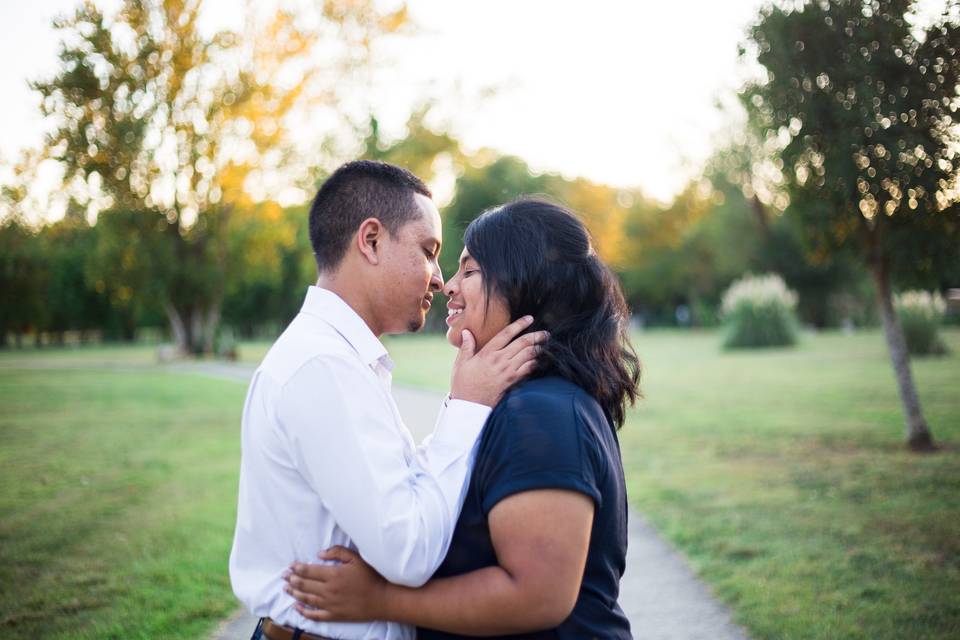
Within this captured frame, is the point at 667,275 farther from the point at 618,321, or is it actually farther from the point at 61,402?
the point at 618,321

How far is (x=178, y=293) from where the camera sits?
113 ft

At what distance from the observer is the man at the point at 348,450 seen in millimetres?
1976

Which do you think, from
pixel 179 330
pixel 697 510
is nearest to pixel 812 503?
pixel 697 510

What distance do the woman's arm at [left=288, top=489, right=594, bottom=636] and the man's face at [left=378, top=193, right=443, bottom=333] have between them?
0.90 meters

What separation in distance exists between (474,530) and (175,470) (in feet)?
31.2

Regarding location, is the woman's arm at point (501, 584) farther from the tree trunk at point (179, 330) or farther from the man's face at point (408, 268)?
the tree trunk at point (179, 330)

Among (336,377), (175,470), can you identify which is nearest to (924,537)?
(336,377)

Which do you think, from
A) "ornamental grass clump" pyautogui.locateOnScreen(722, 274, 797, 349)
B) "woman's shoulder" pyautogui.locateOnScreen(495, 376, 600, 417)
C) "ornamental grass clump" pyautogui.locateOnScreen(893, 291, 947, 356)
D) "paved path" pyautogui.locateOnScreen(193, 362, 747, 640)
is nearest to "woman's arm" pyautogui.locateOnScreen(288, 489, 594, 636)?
"woman's shoulder" pyautogui.locateOnScreen(495, 376, 600, 417)

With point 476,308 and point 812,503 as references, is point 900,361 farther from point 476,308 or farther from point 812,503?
point 476,308

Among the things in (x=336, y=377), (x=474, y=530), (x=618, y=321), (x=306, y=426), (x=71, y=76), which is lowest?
(x=474, y=530)

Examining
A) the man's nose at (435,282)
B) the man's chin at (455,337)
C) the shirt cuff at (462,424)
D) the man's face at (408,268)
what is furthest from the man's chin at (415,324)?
the shirt cuff at (462,424)

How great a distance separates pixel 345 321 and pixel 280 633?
0.93 meters

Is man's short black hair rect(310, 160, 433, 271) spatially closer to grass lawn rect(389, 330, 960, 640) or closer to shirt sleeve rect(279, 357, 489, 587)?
shirt sleeve rect(279, 357, 489, 587)

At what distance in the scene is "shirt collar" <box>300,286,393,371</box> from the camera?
7.88ft
